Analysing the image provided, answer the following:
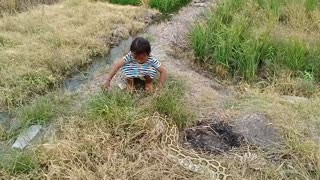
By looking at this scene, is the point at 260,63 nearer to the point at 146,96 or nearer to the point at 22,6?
the point at 146,96

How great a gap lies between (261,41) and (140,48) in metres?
1.74

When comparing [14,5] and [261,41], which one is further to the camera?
[14,5]

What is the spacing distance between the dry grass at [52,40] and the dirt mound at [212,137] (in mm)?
1721

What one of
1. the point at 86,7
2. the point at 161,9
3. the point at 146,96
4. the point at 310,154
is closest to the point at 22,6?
the point at 86,7

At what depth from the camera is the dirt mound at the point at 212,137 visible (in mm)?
3634

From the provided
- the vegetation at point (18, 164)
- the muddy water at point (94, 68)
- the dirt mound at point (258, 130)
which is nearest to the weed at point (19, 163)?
the vegetation at point (18, 164)

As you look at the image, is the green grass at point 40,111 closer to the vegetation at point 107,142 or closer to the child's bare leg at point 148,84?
the vegetation at point 107,142

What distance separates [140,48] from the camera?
13.5 ft

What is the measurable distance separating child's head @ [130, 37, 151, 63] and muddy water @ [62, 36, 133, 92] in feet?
2.89

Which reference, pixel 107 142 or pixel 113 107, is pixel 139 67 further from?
pixel 107 142

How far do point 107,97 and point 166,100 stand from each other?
0.50 metres

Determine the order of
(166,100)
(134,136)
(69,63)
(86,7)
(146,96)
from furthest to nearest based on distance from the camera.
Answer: (86,7)
(69,63)
(146,96)
(166,100)
(134,136)

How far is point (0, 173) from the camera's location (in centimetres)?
325

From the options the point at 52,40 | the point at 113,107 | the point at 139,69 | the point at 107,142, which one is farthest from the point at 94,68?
the point at 107,142
